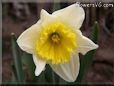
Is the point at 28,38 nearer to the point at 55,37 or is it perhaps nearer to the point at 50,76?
the point at 55,37

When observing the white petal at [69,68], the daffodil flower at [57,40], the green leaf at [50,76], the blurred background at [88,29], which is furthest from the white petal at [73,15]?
the blurred background at [88,29]

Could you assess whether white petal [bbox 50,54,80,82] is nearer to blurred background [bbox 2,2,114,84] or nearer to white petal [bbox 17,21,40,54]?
white petal [bbox 17,21,40,54]

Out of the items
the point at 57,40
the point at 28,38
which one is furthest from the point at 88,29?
the point at 28,38

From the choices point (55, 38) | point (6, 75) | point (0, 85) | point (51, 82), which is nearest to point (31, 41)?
point (55, 38)

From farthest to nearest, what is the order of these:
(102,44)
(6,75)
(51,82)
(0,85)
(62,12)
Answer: (102,44)
(6,75)
(0,85)
(51,82)
(62,12)

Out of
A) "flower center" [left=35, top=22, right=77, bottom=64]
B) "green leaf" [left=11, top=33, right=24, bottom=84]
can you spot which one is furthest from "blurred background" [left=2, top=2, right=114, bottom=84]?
"flower center" [left=35, top=22, right=77, bottom=64]

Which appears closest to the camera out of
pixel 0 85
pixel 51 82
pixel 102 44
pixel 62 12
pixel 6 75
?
pixel 62 12

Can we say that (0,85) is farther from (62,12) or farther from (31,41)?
(62,12)

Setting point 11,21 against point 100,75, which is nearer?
point 100,75
